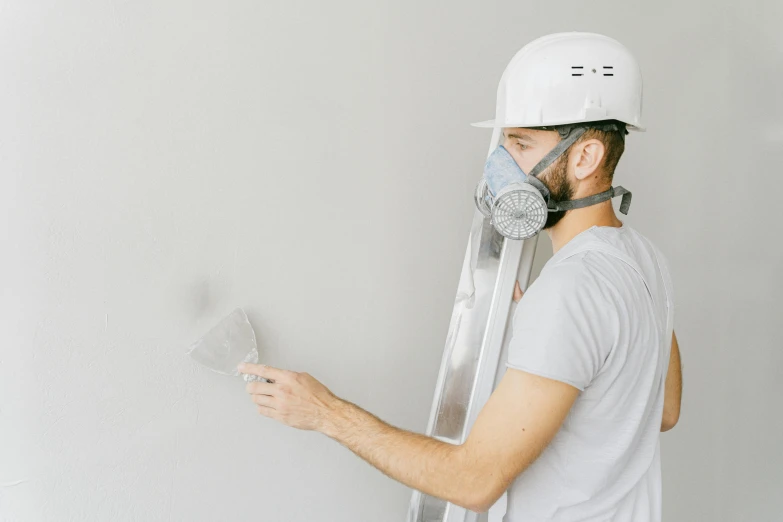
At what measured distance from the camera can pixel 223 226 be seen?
119 cm

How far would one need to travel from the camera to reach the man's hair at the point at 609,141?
1140 mm

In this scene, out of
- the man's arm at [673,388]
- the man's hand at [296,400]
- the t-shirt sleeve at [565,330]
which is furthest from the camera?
the man's arm at [673,388]

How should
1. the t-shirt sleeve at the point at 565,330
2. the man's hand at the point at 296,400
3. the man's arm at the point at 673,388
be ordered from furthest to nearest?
the man's arm at the point at 673,388
the man's hand at the point at 296,400
the t-shirt sleeve at the point at 565,330

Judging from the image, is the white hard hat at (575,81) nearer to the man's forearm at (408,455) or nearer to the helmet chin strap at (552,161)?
the helmet chin strap at (552,161)

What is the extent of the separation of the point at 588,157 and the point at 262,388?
700 mm

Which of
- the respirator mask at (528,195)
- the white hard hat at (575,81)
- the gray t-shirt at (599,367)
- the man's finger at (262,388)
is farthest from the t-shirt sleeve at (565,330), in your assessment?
the man's finger at (262,388)

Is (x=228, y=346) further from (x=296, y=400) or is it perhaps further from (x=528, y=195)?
(x=528, y=195)

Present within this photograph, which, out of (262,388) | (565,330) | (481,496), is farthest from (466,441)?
(262,388)

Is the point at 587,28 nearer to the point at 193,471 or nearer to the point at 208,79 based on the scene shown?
the point at 208,79

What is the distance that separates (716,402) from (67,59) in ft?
7.15

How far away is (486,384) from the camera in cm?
132

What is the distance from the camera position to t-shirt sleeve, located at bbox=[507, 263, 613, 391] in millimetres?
947

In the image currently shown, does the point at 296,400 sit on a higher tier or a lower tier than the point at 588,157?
lower

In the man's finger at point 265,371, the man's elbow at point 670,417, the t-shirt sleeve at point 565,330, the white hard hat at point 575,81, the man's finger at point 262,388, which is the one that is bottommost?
the man's elbow at point 670,417
